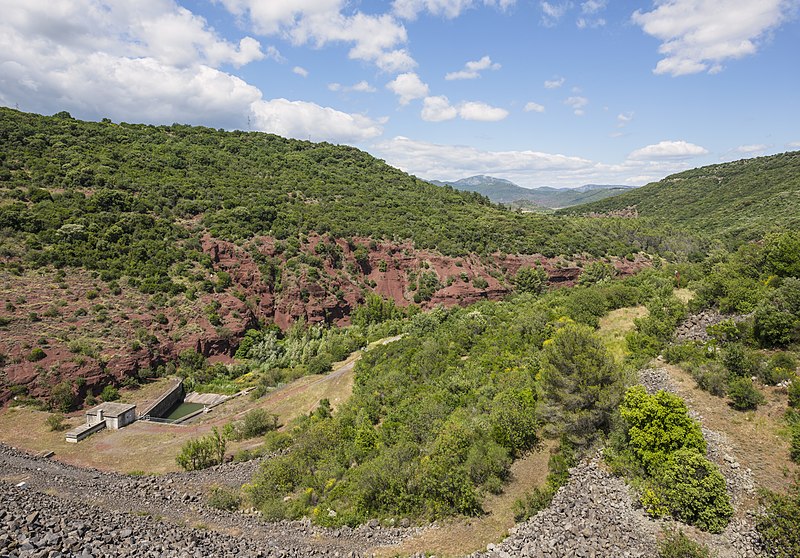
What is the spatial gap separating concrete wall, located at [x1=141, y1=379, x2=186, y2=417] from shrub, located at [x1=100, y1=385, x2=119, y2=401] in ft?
10.7

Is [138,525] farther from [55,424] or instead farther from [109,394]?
[109,394]

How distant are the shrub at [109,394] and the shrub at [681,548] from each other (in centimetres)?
3689

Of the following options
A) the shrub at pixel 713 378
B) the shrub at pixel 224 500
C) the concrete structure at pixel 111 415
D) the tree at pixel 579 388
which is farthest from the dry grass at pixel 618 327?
the concrete structure at pixel 111 415

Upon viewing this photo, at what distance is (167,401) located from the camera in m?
33.6

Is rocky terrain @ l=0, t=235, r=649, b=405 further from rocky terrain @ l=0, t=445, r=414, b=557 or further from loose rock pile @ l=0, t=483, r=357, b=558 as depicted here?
loose rock pile @ l=0, t=483, r=357, b=558

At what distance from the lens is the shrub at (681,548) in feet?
29.9

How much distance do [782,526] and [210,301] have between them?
44.0 metres

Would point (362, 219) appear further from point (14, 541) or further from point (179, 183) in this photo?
point (14, 541)

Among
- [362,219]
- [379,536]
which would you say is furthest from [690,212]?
[379,536]

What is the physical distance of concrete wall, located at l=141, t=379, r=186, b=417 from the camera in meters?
31.7

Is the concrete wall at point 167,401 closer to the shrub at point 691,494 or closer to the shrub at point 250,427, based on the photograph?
the shrub at point 250,427

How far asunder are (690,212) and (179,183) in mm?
118139

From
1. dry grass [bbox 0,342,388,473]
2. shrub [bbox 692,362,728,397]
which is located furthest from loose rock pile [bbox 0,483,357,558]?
shrub [bbox 692,362,728,397]

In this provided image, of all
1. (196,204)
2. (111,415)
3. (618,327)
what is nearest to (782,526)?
(618,327)
